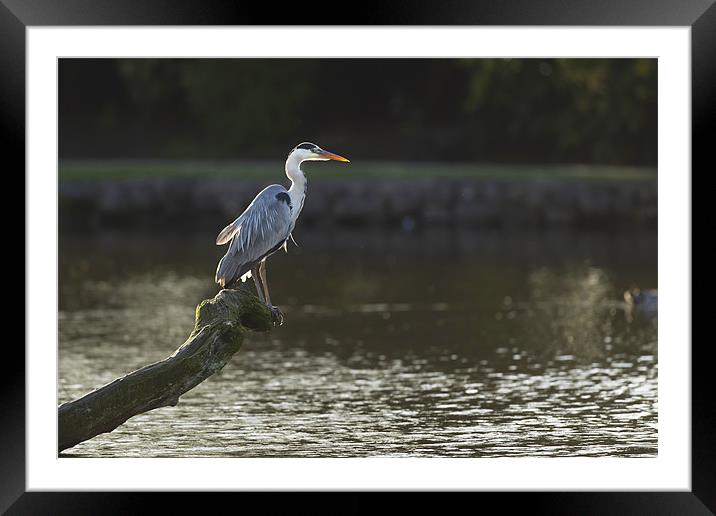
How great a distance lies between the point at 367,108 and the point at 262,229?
35.1m

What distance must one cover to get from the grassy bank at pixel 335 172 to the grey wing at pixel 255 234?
2447 centimetres

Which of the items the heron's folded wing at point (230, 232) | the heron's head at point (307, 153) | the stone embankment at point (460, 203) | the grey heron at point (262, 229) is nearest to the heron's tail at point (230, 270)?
the grey heron at point (262, 229)

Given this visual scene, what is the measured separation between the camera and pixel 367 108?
145 feet

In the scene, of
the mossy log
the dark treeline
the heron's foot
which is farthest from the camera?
the dark treeline

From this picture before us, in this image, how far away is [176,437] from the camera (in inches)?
455

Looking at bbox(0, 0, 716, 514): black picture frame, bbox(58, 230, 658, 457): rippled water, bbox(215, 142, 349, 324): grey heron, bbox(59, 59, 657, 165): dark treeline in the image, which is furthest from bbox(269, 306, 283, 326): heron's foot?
bbox(59, 59, 657, 165): dark treeline

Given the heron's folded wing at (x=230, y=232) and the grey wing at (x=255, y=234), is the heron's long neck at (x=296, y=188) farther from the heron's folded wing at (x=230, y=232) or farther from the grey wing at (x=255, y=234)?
the heron's folded wing at (x=230, y=232)

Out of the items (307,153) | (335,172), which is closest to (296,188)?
(307,153)

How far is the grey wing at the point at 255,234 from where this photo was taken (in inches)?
369

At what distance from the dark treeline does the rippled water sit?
42.3 ft

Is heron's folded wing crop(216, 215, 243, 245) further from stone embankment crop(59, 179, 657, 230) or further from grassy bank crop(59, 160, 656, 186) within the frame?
grassy bank crop(59, 160, 656, 186)

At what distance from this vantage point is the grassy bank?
34.4 metres

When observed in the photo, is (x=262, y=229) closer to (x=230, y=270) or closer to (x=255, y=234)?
(x=255, y=234)

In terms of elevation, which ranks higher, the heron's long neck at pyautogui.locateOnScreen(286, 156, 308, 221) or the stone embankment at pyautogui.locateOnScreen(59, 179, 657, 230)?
the stone embankment at pyautogui.locateOnScreen(59, 179, 657, 230)
